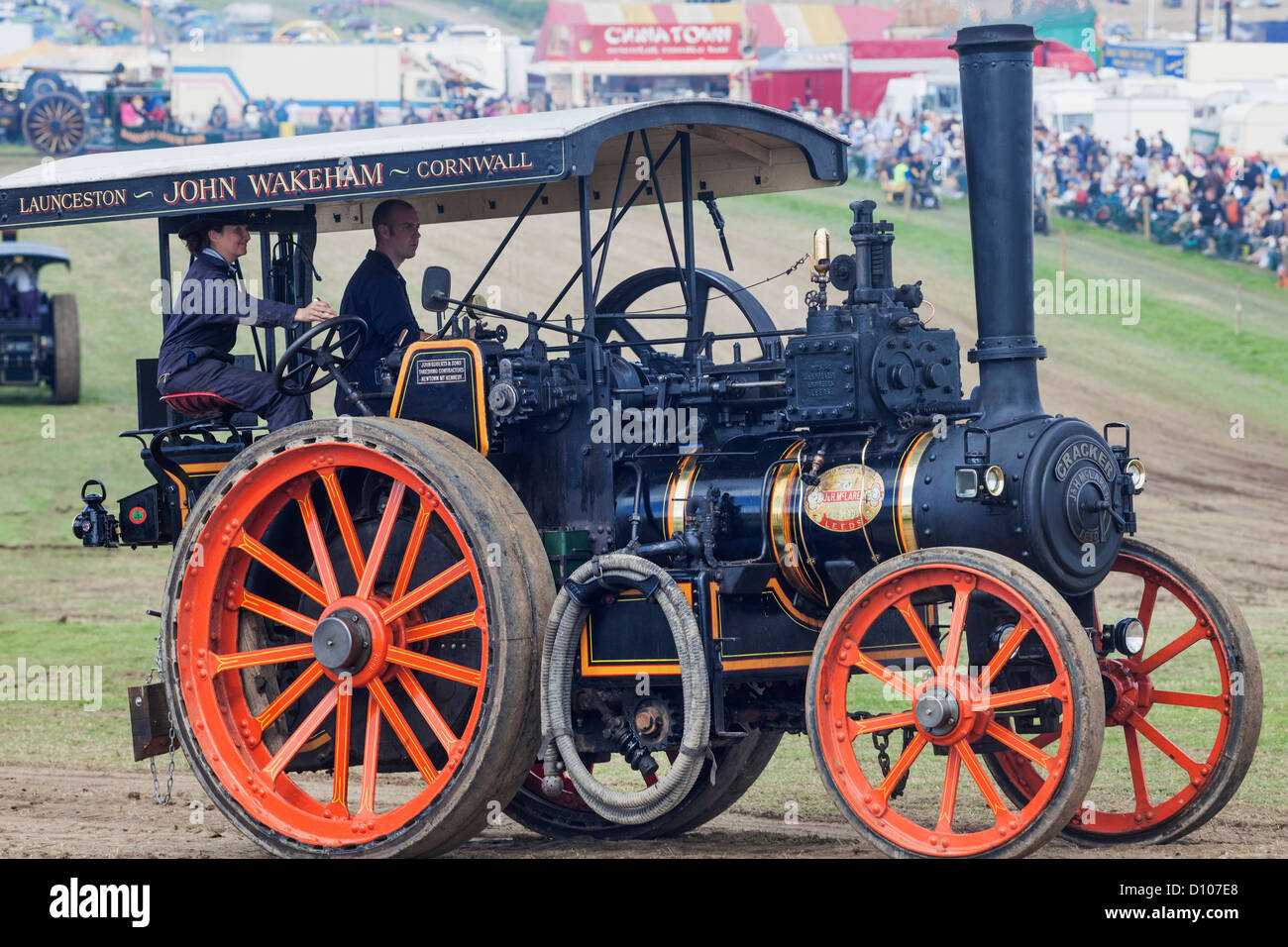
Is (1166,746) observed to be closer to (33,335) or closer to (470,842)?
(470,842)

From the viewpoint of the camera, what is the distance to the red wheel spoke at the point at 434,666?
6727mm

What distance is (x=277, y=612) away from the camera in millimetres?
7195

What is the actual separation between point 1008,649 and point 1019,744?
30cm

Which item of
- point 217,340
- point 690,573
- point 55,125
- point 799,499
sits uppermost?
point 55,125

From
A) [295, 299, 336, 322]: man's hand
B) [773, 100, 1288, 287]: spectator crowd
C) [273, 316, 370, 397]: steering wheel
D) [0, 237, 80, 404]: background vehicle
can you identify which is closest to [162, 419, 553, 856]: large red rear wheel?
[273, 316, 370, 397]: steering wheel

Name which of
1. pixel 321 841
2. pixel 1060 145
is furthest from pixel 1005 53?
pixel 1060 145

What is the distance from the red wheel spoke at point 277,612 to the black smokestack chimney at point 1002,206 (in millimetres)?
2636

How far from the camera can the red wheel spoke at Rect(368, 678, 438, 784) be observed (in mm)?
6863

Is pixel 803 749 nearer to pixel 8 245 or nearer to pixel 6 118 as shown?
pixel 8 245

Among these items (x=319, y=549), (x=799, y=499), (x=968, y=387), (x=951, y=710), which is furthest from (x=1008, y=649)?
(x=968, y=387)

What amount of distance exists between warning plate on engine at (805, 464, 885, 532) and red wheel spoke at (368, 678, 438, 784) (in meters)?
1.66

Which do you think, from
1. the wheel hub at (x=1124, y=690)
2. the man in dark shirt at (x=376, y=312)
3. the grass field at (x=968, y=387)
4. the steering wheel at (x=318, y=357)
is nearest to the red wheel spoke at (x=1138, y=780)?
the wheel hub at (x=1124, y=690)

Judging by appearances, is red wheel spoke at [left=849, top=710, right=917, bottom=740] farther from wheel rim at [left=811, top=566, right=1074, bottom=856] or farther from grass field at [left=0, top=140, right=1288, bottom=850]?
grass field at [left=0, top=140, right=1288, bottom=850]

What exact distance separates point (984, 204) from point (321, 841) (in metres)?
3.28
